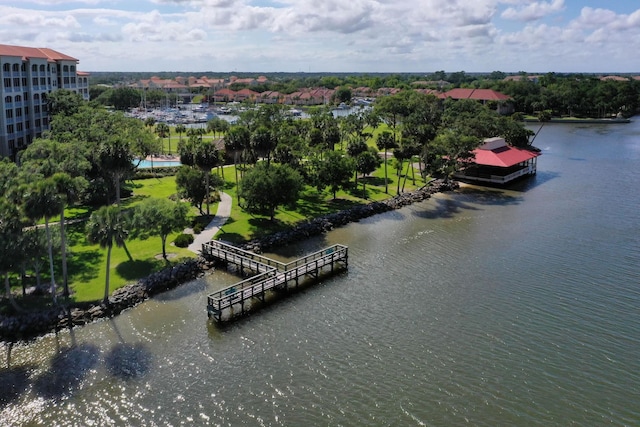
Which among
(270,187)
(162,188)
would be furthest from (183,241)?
(162,188)

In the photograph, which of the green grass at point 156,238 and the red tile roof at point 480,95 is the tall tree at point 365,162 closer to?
the green grass at point 156,238

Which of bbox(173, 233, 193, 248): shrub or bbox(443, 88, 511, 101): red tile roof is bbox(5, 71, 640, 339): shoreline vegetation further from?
bbox(443, 88, 511, 101): red tile roof

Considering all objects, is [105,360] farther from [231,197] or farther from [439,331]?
[231,197]

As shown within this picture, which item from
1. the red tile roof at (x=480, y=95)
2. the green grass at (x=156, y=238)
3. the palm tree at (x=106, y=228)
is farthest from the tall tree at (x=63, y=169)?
the red tile roof at (x=480, y=95)

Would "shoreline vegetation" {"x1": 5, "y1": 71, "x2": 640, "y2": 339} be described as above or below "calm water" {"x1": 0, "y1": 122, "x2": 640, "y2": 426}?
above

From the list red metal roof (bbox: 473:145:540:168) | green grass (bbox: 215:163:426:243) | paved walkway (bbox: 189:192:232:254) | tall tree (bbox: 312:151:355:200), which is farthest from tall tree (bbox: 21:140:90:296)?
red metal roof (bbox: 473:145:540:168)

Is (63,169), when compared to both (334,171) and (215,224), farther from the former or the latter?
(334,171)
